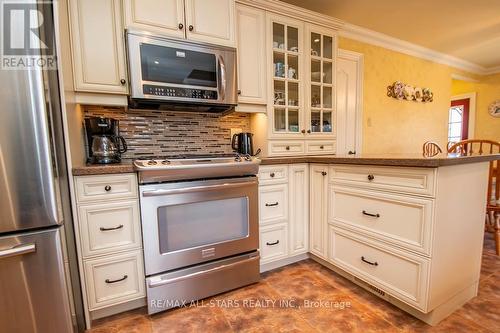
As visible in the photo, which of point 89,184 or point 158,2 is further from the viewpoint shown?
point 158,2

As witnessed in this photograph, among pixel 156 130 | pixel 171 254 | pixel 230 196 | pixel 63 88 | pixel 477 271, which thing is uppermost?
pixel 63 88

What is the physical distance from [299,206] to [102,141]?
1503 mm

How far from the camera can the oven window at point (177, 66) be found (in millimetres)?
1535

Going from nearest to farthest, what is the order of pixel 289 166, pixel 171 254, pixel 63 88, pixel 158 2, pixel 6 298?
1. pixel 6 298
2. pixel 63 88
3. pixel 171 254
4. pixel 158 2
5. pixel 289 166

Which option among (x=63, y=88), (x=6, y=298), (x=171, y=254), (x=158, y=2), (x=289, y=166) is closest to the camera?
(x=6, y=298)

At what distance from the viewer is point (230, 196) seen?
5.29ft

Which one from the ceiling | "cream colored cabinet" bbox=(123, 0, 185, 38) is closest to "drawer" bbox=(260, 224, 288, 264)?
"cream colored cabinet" bbox=(123, 0, 185, 38)

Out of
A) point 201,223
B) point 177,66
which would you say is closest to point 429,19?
point 177,66

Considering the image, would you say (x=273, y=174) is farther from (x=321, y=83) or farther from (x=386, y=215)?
(x=321, y=83)

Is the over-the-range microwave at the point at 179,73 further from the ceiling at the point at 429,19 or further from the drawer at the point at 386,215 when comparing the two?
the ceiling at the point at 429,19

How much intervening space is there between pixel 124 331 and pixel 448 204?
1857 mm

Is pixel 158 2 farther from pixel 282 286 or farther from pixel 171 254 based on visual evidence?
pixel 282 286

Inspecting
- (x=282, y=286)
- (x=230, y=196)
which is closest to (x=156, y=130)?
(x=230, y=196)

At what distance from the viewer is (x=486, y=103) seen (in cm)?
472
